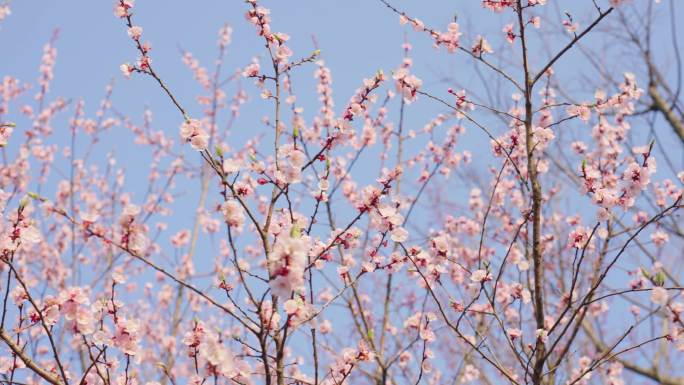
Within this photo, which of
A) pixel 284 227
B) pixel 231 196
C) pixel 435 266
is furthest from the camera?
pixel 435 266

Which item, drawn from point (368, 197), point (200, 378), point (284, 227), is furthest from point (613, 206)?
point (200, 378)

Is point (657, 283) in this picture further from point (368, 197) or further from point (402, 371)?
point (402, 371)

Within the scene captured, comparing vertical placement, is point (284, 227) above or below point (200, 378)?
above

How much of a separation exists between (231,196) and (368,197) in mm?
713

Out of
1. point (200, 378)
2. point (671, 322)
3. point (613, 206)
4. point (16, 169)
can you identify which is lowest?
point (200, 378)

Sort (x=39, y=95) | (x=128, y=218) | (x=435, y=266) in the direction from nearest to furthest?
(x=128, y=218), (x=435, y=266), (x=39, y=95)

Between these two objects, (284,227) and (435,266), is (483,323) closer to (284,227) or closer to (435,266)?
(435,266)

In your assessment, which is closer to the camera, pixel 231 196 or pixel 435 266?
pixel 231 196

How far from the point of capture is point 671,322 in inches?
121

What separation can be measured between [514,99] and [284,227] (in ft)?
9.39

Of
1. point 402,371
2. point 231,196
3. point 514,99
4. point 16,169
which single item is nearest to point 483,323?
point 402,371

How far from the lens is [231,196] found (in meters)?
2.67

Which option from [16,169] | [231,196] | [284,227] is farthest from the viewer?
[16,169]

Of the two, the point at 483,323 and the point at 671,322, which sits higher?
the point at 483,323
